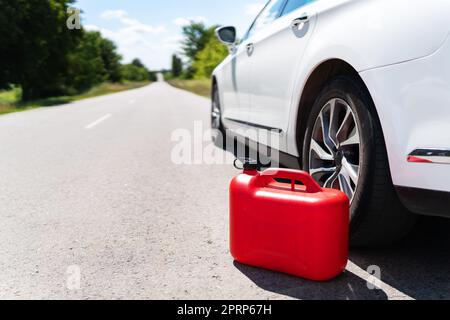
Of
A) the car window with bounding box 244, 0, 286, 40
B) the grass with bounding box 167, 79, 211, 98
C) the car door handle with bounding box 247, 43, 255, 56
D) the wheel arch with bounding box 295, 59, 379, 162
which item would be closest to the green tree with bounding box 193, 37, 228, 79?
the grass with bounding box 167, 79, 211, 98

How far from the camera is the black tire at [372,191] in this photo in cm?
198

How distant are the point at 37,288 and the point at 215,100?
4.44m

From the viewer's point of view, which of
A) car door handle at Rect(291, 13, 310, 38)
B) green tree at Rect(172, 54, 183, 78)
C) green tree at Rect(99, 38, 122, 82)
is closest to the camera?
car door handle at Rect(291, 13, 310, 38)

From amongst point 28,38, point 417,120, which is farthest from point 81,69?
point 417,120

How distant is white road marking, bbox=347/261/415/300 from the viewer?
1831 mm

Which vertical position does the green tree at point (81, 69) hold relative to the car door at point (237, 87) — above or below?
above

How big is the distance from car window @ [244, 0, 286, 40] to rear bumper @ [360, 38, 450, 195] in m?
1.81

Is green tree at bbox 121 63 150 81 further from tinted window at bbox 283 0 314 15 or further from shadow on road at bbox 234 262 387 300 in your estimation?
shadow on road at bbox 234 262 387 300

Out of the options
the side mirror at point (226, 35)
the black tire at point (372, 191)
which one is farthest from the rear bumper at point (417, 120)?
the side mirror at point (226, 35)

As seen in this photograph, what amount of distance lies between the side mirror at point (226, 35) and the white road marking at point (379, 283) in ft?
10.3

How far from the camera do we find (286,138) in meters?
2.92

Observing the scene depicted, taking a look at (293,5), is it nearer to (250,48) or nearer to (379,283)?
(250,48)

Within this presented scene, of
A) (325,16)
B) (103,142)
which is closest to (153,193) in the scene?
(325,16)

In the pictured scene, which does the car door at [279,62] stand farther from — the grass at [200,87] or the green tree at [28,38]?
the green tree at [28,38]
